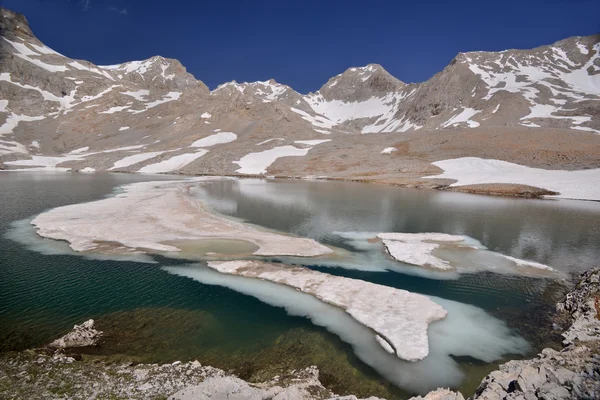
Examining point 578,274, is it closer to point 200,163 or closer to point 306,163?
point 306,163

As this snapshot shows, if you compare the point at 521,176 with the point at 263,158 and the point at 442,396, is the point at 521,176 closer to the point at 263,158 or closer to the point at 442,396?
the point at 263,158

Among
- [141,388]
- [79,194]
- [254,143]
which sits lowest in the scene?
[141,388]

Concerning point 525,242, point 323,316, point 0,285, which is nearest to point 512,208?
point 525,242

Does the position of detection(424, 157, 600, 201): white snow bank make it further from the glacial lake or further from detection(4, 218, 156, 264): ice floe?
detection(4, 218, 156, 264): ice floe

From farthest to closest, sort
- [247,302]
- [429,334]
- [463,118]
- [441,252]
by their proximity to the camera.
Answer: [463,118]
[441,252]
[247,302]
[429,334]

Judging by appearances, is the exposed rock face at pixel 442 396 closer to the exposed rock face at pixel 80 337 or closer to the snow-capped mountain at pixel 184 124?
the exposed rock face at pixel 80 337

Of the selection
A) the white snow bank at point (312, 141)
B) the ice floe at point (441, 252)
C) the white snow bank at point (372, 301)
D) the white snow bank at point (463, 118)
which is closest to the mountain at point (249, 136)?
the white snow bank at point (312, 141)

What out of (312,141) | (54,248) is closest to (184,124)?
(312,141)
